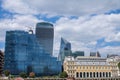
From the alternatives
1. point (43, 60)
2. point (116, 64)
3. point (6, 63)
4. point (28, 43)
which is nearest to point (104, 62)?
point (116, 64)

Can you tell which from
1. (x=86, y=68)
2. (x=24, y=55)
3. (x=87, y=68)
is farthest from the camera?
(x=87, y=68)

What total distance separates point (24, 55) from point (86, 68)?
39.6 m

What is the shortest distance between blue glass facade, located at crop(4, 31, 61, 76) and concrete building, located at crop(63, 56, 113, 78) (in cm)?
1430

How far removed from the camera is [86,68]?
176000mm

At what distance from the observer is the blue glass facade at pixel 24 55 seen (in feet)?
553

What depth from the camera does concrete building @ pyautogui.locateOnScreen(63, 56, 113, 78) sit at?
174 metres

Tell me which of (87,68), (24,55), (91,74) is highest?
(24,55)

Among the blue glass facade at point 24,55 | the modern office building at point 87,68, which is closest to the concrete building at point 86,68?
the modern office building at point 87,68

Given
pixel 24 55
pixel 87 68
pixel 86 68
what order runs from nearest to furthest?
pixel 24 55 → pixel 86 68 → pixel 87 68

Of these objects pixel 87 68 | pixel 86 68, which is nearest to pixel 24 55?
pixel 86 68

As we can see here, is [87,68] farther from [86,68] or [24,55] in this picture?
[24,55]

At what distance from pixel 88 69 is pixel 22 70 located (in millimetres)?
41241

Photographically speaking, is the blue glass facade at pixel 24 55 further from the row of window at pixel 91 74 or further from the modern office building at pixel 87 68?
the row of window at pixel 91 74

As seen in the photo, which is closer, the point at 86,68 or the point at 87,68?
the point at 86,68
